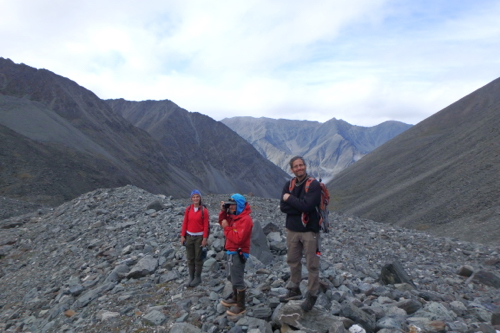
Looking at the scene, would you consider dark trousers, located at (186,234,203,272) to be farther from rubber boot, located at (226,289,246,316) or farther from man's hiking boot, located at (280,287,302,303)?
man's hiking boot, located at (280,287,302,303)

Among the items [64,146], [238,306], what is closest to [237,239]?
[238,306]

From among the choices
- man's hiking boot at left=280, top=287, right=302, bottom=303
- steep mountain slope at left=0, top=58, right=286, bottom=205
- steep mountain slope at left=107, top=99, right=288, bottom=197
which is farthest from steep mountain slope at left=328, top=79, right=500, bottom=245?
steep mountain slope at left=107, top=99, right=288, bottom=197

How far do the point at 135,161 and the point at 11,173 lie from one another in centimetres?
2912

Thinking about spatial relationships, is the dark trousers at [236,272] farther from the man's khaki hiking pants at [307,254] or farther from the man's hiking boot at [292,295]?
the man's khaki hiking pants at [307,254]

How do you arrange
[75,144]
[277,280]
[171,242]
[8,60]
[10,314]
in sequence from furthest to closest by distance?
[8,60] → [75,144] → [171,242] → [10,314] → [277,280]

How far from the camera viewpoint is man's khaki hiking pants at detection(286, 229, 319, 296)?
5438 millimetres

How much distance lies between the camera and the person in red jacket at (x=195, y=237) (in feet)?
24.1

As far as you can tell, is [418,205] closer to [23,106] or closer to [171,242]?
[171,242]

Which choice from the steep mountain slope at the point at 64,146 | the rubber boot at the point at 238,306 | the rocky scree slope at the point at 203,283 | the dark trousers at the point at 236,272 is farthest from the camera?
the steep mountain slope at the point at 64,146

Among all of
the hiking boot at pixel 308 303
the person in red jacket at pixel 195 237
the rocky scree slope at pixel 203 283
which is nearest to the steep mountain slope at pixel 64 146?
the rocky scree slope at pixel 203 283

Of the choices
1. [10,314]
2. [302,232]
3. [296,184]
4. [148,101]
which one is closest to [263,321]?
[302,232]

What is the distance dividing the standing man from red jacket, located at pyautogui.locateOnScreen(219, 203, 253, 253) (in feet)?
2.22

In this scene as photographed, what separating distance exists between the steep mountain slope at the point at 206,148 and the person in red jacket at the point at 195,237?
87.2 m

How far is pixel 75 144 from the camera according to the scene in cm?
6016
